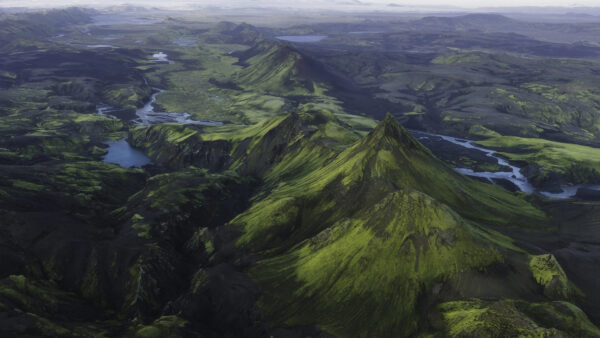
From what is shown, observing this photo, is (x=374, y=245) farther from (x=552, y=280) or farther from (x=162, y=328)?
(x=162, y=328)

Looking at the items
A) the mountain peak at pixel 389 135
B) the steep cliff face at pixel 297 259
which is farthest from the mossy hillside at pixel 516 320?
the mountain peak at pixel 389 135

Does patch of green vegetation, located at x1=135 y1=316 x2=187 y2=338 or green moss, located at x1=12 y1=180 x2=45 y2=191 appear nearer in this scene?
patch of green vegetation, located at x1=135 y1=316 x2=187 y2=338

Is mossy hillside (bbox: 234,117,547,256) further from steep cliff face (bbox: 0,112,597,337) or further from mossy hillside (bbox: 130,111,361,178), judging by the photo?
mossy hillside (bbox: 130,111,361,178)

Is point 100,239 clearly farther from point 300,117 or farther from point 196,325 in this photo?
point 300,117

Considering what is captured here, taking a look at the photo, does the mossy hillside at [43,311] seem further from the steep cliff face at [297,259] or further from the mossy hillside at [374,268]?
the mossy hillside at [374,268]

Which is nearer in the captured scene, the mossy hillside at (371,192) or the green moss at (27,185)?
the mossy hillside at (371,192)

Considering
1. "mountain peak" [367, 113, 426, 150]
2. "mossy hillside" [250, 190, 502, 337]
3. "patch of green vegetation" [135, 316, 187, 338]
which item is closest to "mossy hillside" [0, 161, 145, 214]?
"patch of green vegetation" [135, 316, 187, 338]
